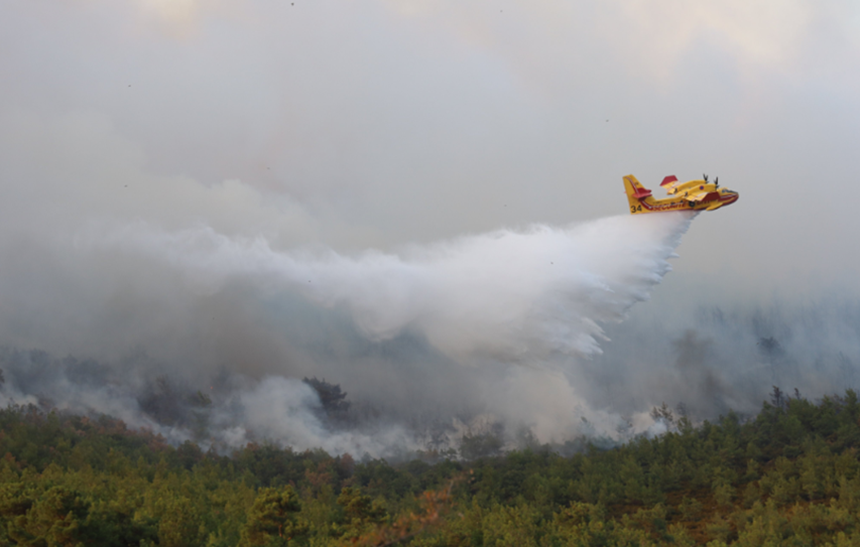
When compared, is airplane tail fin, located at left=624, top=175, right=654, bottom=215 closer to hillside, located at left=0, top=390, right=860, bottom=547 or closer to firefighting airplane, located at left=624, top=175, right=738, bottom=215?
firefighting airplane, located at left=624, top=175, right=738, bottom=215

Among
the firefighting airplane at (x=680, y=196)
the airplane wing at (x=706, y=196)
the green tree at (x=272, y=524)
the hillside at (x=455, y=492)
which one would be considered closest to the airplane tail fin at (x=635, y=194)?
the firefighting airplane at (x=680, y=196)

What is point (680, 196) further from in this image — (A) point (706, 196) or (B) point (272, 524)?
(B) point (272, 524)

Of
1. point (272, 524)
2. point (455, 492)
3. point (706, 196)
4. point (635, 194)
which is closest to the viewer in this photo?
point (272, 524)

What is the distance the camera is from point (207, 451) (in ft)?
468

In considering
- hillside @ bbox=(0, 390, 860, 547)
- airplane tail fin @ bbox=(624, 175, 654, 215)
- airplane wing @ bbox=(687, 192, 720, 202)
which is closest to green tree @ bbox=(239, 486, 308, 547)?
hillside @ bbox=(0, 390, 860, 547)

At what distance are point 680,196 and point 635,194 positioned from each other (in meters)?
3.89

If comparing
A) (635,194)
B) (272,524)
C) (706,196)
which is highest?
(635,194)

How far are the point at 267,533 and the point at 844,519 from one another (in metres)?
56.6

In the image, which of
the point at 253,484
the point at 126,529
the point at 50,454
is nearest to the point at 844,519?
the point at 126,529

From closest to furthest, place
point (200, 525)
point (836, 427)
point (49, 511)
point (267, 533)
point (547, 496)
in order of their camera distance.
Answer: point (49, 511)
point (267, 533)
point (200, 525)
point (547, 496)
point (836, 427)

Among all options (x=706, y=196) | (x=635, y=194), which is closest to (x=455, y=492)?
(x=635, y=194)

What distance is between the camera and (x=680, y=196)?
175 ft

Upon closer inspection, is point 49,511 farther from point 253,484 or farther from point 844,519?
point 253,484

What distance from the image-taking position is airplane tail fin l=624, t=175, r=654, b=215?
182ft
